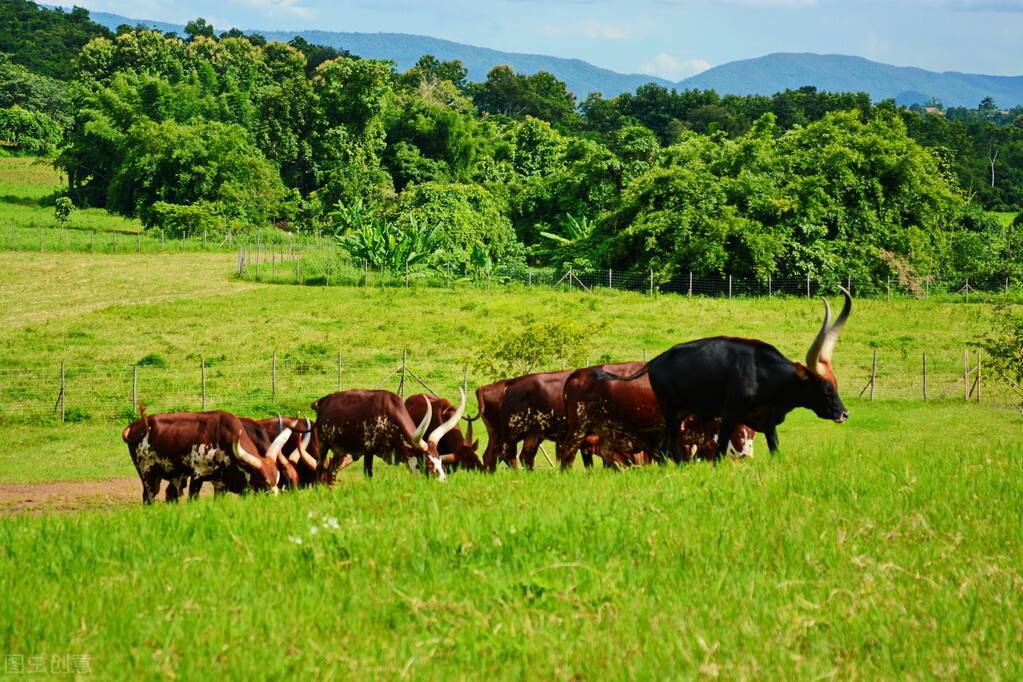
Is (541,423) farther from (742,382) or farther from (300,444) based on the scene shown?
(742,382)

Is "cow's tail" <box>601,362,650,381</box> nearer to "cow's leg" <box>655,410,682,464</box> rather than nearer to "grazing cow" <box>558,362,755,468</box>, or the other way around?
"grazing cow" <box>558,362,755,468</box>

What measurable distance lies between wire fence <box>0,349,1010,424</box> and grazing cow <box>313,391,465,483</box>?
8267mm

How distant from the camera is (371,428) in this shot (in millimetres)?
14898

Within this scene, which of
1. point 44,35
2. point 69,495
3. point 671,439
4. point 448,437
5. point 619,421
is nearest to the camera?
point 671,439

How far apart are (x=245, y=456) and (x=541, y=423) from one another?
150 inches

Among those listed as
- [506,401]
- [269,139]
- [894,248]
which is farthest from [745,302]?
[269,139]

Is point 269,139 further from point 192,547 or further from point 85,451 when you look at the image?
point 192,547

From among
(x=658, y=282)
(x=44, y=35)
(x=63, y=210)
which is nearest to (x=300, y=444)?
(x=658, y=282)

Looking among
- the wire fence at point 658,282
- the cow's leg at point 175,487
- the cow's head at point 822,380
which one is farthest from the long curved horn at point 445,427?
the wire fence at point 658,282

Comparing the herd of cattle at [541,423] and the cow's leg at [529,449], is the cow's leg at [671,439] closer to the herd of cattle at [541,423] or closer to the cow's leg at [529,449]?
the herd of cattle at [541,423]

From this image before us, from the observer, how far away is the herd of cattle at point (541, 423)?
12078 millimetres

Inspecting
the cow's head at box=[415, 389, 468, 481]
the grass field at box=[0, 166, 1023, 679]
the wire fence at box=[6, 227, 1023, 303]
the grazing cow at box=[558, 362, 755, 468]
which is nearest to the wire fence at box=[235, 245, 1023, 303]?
the wire fence at box=[6, 227, 1023, 303]

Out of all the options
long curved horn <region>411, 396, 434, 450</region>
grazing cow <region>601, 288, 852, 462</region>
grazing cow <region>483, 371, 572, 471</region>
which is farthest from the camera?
grazing cow <region>483, 371, 572, 471</region>

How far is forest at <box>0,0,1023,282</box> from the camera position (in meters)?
42.6
